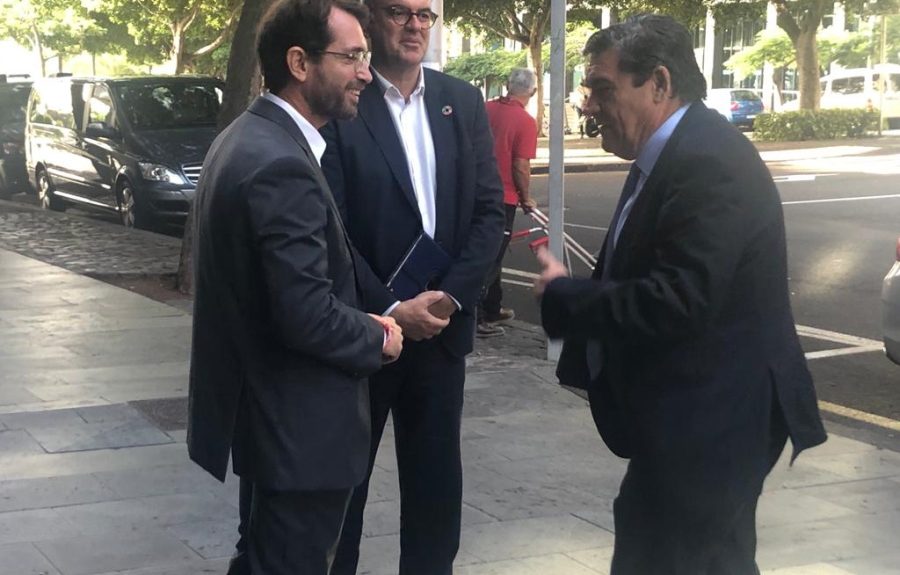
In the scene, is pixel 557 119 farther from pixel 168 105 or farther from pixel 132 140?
pixel 168 105

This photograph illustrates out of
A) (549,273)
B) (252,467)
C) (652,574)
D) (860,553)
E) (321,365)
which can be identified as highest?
(549,273)

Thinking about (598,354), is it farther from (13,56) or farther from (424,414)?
(13,56)

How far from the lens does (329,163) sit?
4.00 meters

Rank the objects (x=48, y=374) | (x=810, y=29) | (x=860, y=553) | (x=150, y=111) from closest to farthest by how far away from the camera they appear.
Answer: (x=860, y=553) → (x=48, y=374) → (x=150, y=111) → (x=810, y=29)

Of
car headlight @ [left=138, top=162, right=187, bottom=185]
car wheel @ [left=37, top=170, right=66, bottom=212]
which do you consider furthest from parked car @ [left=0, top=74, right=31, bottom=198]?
car headlight @ [left=138, top=162, right=187, bottom=185]

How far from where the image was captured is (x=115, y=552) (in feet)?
16.1

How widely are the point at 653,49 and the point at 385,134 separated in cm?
128

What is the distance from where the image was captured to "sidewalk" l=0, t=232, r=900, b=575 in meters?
4.91

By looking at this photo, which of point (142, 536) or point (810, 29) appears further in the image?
point (810, 29)

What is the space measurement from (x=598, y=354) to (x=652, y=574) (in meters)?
0.52

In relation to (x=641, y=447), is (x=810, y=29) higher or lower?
higher

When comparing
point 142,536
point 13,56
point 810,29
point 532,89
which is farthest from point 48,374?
point 13,56

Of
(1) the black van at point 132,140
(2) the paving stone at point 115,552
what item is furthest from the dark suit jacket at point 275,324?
(1) the black van at point 132,140

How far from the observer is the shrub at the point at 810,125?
36.2 m
